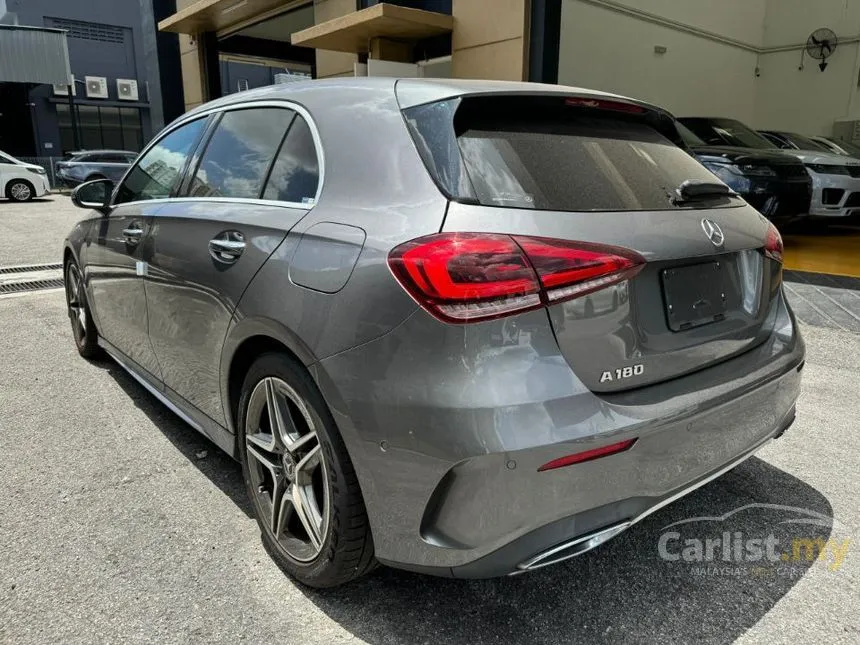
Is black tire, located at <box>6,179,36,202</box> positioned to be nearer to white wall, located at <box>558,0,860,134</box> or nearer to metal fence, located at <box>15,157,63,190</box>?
metal fence, located at <box>15,157,63,190</box>

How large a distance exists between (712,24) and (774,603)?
1609 cm

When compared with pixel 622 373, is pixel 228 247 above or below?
above

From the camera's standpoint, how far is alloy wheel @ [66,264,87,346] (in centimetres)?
447

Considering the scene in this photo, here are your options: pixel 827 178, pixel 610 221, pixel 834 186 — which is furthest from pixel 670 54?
pixel 610 221

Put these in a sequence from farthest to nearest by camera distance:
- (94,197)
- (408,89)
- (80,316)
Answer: (80,316), (94,197), (408,89)

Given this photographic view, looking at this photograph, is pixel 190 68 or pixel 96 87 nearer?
pixel 190 68

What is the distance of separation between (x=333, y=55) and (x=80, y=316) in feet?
37.7

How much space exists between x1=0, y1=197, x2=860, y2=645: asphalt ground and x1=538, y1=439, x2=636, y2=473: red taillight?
0.66 m

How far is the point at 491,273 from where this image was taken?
1.73m

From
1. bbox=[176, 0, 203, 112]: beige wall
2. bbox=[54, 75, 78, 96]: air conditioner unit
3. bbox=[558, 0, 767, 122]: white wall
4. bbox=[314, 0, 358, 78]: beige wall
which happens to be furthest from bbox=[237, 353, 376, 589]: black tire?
bbox=[54, 75, 78, 96]: air conditioner unit

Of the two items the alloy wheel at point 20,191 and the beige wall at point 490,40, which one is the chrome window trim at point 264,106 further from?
the alloy wheel at point 20,191

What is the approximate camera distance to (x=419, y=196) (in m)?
1.88

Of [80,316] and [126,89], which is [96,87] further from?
[80,316]

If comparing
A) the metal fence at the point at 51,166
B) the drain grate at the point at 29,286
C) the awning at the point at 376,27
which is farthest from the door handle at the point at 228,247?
the metal fence at the point at 51,166
